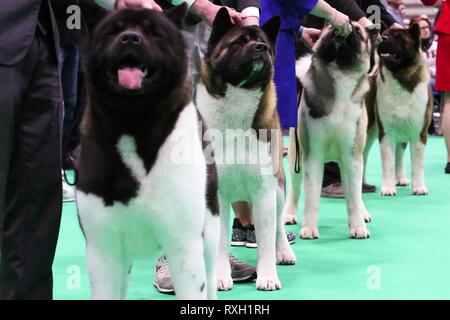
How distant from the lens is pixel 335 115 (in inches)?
177

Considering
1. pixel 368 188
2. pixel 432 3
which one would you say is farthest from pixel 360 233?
pixel 432 3

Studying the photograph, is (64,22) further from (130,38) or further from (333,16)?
(333,16)

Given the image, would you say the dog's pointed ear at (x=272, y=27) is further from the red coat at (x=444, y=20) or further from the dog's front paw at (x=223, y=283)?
the red coat at (x=444, y=20)

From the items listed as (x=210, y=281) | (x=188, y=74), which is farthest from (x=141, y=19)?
(x=210, y=281)

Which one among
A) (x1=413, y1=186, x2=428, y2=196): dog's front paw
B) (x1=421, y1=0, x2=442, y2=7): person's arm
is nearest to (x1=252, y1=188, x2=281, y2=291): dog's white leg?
(x1=413, y1=186, x2=428, y2=196): dog's front paw

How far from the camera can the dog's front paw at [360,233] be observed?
4.64 metres

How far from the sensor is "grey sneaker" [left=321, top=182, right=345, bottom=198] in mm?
6188

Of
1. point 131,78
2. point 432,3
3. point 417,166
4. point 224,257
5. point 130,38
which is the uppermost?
point 130,38

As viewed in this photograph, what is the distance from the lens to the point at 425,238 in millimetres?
4559

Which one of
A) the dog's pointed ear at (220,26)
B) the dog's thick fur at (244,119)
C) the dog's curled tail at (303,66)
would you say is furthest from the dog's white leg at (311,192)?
the dog's pointed ear at (220,26)

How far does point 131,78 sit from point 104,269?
0.59m

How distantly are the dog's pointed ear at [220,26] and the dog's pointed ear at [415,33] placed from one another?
3.39m

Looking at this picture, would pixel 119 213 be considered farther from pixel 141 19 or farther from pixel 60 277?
pixel 60 277

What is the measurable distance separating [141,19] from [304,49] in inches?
114
